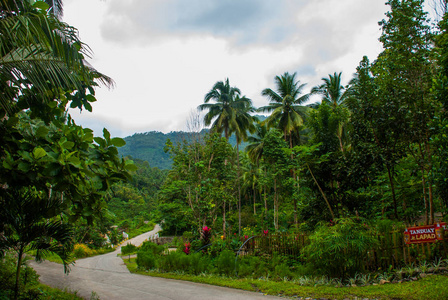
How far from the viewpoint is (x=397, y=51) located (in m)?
8.09

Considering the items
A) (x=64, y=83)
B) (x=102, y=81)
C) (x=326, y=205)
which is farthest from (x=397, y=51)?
(x=64, y=83)

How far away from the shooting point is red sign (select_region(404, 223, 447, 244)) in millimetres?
6453

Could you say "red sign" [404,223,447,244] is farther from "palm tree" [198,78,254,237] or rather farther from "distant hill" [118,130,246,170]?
"distant hill" [118,130,246,170]

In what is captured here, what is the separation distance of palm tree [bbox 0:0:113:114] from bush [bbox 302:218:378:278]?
6011mm

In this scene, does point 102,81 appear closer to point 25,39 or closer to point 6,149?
point 25,39

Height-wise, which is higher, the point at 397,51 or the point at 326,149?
the point at 397,51

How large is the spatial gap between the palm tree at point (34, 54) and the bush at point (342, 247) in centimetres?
601

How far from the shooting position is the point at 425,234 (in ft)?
21.5

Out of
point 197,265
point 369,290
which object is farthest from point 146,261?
point 369,290

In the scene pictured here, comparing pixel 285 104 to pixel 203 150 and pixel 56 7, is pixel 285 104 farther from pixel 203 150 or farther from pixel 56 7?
pixel 56 7

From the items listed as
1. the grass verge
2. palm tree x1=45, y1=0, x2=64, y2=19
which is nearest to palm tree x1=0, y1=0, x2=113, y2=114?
palm tree x1=45, y1=0, x2=64, y2=19

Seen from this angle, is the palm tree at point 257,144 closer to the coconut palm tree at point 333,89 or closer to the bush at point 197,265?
the coconut palm tree at point 333,89

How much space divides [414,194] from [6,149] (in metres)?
11.9

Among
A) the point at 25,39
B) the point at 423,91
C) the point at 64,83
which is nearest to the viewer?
the point at 25,39
